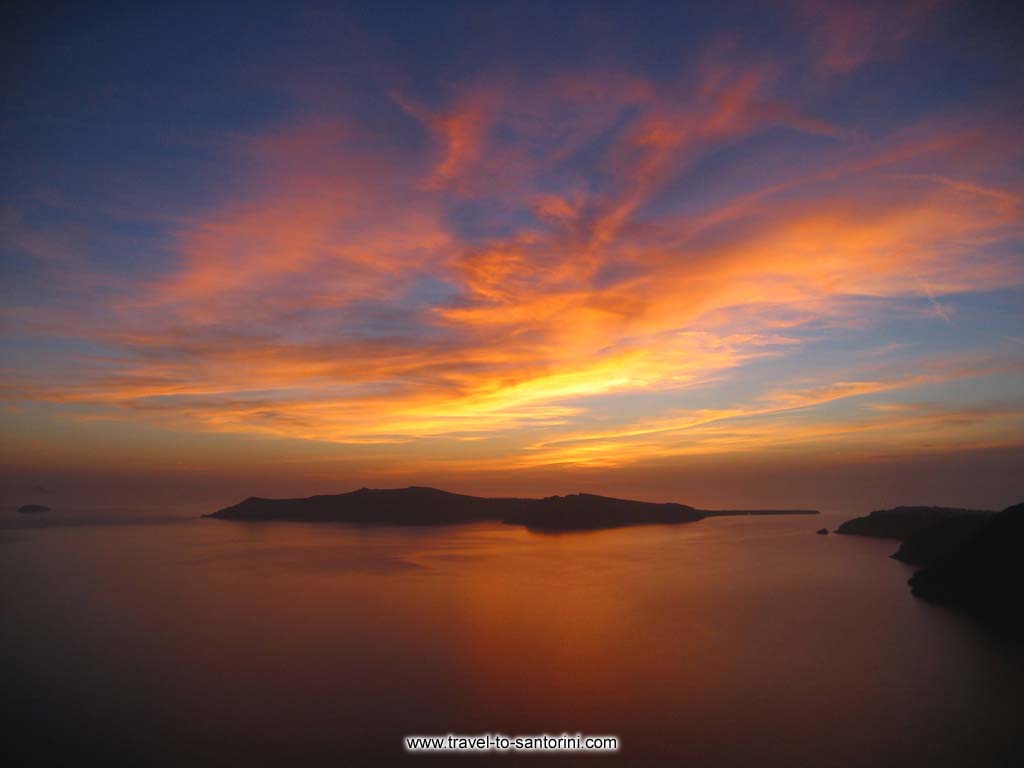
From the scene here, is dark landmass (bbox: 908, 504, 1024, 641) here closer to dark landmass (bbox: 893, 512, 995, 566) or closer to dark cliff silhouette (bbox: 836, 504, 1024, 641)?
dark cliff silhouette (bbox: 836, 504, 1024, 641)

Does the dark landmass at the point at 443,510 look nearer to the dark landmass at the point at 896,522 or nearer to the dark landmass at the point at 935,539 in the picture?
the dark landmass at the point at 896,522

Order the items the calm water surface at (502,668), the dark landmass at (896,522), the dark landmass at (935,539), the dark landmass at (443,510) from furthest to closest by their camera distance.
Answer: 1. the dark landmass at (443,510)
2. the dark landmass at (896,522)
3. the dark landmass at (935,539)
4. the calm water surface at (502,668)

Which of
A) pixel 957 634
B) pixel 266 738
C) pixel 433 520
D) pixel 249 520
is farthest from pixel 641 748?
pixel 249 520

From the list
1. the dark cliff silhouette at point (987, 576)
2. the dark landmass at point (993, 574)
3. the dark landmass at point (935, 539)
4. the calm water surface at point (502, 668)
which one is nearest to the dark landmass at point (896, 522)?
the dark landmass at point (935, 539)

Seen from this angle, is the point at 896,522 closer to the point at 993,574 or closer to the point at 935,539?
Answer: the point at 935,539

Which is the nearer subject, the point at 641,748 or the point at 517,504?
the point at 641,748

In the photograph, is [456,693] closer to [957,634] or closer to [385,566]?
[957,634]
